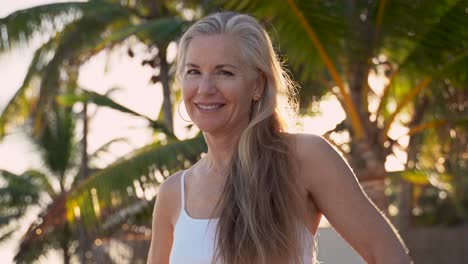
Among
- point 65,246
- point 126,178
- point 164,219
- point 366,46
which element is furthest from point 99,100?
point 65,246

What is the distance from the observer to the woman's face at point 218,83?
2814mm

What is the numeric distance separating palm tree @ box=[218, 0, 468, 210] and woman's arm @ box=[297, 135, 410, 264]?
591cm

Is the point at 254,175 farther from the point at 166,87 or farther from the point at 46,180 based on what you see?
the point at 46,180

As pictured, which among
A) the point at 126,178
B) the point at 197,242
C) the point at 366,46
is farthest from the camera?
the point at 126,178

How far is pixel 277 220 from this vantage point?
9.04ft

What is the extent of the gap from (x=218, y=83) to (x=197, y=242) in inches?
15.7

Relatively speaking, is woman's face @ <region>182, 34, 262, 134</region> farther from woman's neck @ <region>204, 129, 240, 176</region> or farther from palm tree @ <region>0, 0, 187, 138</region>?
palm tree @ <region>0, 0, 187, 138</region>

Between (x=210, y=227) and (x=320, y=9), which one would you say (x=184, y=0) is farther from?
(x=210, y=227)

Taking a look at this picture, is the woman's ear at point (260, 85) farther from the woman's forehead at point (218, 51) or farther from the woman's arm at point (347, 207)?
the woman's arm at point (347, 207)

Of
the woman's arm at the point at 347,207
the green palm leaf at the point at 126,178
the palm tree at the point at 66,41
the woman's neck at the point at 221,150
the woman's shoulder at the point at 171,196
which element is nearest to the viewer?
the woman's arm at the point at 347,207

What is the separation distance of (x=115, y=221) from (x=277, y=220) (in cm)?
1196

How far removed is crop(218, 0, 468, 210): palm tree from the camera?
30.7 ft

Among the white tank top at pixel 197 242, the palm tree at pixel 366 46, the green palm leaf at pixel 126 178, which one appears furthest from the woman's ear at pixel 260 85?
the green palm leaf at pixel 126 178

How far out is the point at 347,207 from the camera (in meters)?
2.70
